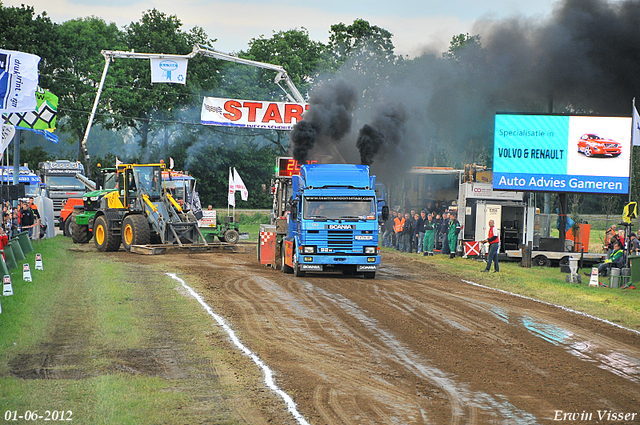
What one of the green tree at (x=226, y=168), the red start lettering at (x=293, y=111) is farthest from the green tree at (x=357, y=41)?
the red start lettering at (x=293, y=111)

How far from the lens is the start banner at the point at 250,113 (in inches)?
1575

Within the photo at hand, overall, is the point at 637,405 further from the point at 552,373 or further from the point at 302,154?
the point at 302,154

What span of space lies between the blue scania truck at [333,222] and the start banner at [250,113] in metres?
19.8

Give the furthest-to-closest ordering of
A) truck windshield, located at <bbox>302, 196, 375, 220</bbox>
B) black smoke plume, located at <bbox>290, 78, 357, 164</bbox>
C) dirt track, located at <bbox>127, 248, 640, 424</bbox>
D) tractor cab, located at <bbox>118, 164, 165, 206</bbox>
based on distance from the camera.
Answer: black smoke plume, located at <bbox>290, 78, 357, 164</bbox> < tractor cab, located at <bbox>118, 164, 165, 206</bbox> < truck windshield, located at <bbox>302, 196, 375, 220</bbox> < dirt track, located at <bbox>127, 248, 640, 424</bbox>

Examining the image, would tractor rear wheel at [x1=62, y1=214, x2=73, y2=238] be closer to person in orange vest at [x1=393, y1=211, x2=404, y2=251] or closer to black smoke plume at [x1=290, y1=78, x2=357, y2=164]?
black smoke plume at [x1=290, y1=78, x2=357, y2=164]

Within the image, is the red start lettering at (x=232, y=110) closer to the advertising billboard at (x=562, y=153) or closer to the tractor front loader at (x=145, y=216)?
the tractor front loader at (x=145, y=216)

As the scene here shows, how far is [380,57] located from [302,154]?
24656 mm

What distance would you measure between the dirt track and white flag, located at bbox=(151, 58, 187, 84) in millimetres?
22074

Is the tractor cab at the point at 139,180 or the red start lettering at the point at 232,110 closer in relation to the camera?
the tractor cab at the point at 139,180

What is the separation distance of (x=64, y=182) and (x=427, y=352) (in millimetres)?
35386

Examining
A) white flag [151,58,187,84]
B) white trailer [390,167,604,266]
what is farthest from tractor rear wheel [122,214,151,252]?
white flag [151,58,187,84]

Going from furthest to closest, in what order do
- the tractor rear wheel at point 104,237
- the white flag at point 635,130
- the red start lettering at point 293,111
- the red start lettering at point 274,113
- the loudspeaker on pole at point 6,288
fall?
the red start lettering at point 274,113 → the red start lettering at point 293,111 → the tractor rear wheel at point 104,237 → the white flag at point 635,130 → the loudspeaker on pole at point 6,288

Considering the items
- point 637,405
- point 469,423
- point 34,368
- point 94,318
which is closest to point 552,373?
point 637,405

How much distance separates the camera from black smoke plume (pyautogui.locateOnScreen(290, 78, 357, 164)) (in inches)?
1178
